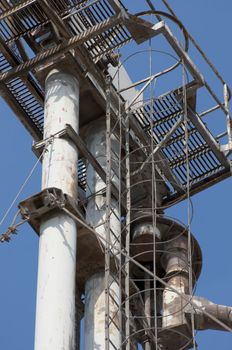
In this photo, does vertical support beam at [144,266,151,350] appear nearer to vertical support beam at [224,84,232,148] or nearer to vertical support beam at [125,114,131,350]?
vertical support beam at [125,114,131,350]

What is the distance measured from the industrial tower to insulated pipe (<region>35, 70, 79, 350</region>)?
0.02 m

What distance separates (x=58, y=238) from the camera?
24547 mm

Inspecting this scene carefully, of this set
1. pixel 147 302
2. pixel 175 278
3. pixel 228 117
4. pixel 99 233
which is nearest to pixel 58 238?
pixel 99 233

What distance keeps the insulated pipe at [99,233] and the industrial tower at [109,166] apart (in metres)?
0.02

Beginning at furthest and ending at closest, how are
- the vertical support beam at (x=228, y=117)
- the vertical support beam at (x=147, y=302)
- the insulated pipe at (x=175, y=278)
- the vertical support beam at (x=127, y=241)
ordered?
the vertical support beam at (x=228, y=117), the insulated pipe at (x=175, y=278), the vertical support beam at (x=147, y=302), the vertical support beam at (x=127, y=241)

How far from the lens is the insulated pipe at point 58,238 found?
23.3m

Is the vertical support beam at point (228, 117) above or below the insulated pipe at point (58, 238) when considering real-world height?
above

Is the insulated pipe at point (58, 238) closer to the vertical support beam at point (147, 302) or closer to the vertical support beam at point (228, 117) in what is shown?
the vertical support beam at point (147, 302)

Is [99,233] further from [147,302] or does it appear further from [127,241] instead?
[147,302]

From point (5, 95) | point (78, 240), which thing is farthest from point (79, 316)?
point (5, 95)

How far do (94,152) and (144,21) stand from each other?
2.52 meters

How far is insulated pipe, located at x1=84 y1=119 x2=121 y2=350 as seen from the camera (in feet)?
82.0

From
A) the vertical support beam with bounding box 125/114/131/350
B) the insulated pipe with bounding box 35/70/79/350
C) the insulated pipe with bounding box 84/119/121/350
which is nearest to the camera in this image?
the insulated pipe with bounding box 35/70/79/350

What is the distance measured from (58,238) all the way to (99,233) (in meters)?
1.90
